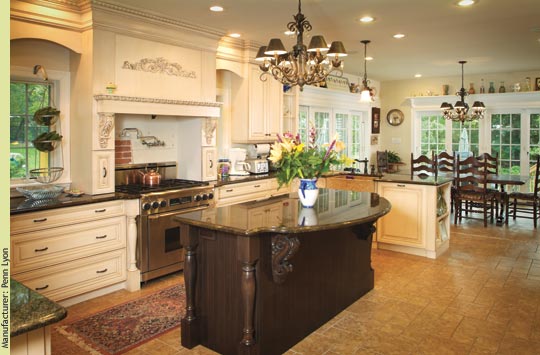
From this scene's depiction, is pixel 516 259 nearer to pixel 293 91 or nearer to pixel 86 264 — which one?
pixel 293 91

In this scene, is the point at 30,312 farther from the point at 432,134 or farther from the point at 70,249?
the point at 432,134

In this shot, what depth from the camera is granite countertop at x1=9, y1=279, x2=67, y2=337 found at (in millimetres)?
1242

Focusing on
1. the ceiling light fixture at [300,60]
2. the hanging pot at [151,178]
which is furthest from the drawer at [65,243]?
the ceiling light fixture at [300,60]

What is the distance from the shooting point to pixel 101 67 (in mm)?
4004

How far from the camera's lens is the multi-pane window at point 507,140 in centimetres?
848

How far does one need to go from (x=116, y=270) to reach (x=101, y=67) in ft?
6.09

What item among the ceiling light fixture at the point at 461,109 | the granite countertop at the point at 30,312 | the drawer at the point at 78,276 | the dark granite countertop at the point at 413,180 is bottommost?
the drawer at the point at 78,276

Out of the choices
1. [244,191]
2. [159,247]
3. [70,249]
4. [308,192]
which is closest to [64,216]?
[70,249]

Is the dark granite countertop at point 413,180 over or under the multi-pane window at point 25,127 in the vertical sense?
under

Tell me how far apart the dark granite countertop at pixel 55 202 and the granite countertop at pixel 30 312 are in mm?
2105

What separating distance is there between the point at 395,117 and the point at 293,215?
24.2 ft

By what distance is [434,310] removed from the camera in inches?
142

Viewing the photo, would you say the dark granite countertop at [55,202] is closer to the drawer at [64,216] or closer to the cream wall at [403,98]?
the drawer at [64,216]

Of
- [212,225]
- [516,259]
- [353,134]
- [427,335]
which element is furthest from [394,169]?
[212,225]
